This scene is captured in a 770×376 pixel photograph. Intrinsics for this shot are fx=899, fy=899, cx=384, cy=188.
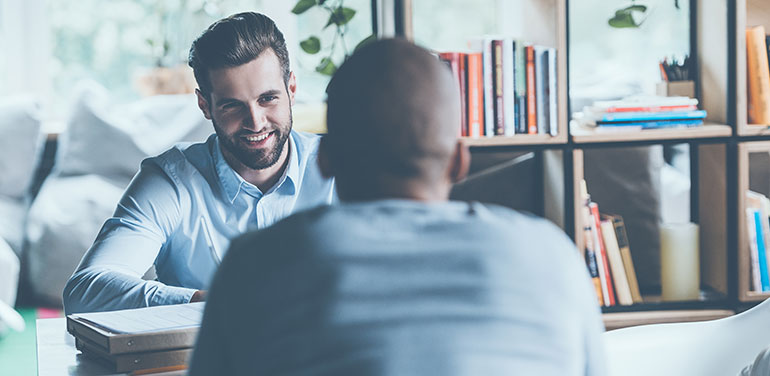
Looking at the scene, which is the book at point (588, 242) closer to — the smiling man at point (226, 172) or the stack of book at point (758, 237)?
the stack of book at point (758, 237)

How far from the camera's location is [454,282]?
0.73m

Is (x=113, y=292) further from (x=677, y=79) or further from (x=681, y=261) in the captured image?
(x=677, y=79)

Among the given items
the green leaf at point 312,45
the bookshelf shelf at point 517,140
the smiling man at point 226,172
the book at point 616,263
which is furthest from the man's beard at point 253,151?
the book at point 616,263

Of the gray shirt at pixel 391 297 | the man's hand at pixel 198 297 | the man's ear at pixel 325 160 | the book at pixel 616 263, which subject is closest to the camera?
the gray shirt at pixel 391 297

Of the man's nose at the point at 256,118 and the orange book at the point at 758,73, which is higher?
the orange book at the point at 758,73

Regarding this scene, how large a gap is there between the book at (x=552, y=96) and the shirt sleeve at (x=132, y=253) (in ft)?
4.15

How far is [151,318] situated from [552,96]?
5.51 ft

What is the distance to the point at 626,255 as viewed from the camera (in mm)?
2758

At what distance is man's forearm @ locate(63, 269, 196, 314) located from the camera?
4.70ft

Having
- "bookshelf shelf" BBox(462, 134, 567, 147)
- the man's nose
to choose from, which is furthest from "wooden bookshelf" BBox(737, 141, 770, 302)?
the man's nose

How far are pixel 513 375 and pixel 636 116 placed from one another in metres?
2.05

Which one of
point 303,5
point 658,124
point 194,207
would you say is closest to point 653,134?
point 658,124

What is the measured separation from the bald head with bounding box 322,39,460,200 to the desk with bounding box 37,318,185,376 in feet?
1.66

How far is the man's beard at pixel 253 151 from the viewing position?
1.80 m
